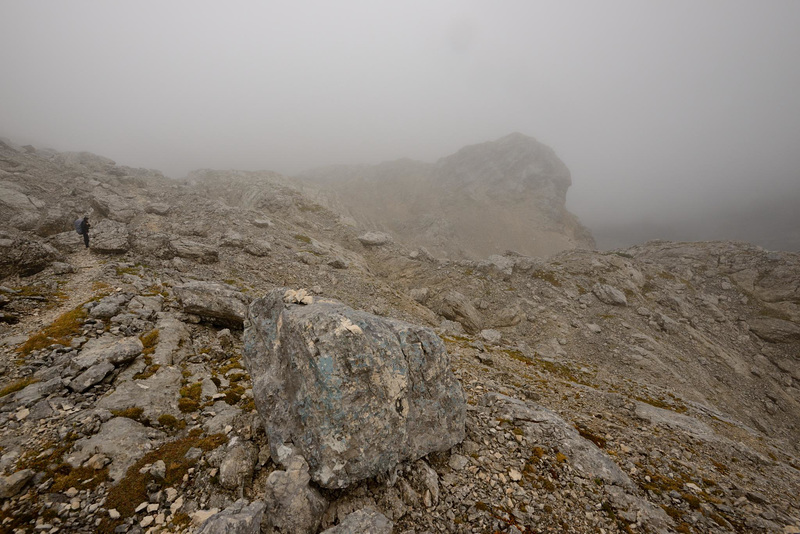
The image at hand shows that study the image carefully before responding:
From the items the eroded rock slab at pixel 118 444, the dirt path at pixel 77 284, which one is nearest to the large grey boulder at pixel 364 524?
the eroded rock slab at pixel 118 444

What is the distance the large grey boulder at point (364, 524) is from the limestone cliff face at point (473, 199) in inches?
3604

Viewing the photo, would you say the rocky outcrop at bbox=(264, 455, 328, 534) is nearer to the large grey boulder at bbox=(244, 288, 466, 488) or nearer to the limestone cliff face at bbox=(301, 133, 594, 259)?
the large grey boulder at bbox=(244, 288, 466, 488)

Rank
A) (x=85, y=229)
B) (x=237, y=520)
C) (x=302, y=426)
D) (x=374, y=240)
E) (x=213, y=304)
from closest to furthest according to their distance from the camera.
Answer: (x=237, y=520) < (x=302, y=426) < (x=213, y=304) < (x=85, y=229) < (x=374, y=240)

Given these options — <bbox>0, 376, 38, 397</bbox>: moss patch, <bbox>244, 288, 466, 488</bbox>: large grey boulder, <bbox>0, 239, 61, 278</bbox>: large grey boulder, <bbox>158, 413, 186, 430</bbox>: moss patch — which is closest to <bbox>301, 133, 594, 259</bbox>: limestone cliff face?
<bbox>0, 239, 61, 278</bbox>: large grey boulder

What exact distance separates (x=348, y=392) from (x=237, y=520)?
3470mm

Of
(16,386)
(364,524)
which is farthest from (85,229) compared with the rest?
(364,524)

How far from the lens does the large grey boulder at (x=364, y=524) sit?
6695 millimetres

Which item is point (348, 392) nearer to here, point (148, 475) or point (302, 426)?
point (302, 426)

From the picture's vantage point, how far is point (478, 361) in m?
20.3

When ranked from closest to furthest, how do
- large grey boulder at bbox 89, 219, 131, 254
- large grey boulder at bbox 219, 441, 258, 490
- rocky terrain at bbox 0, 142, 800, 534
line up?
rocky terrain at bbox 0, 142, 800, 534 < large grey boulder at bbox 219, 441, 258, 490 < large grey boulder at bbox 89, 219, 131, 254

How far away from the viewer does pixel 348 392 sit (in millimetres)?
7961

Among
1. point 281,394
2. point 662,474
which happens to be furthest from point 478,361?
point 281,394

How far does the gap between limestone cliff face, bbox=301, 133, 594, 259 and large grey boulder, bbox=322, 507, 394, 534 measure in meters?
91.5

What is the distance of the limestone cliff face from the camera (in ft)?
357
